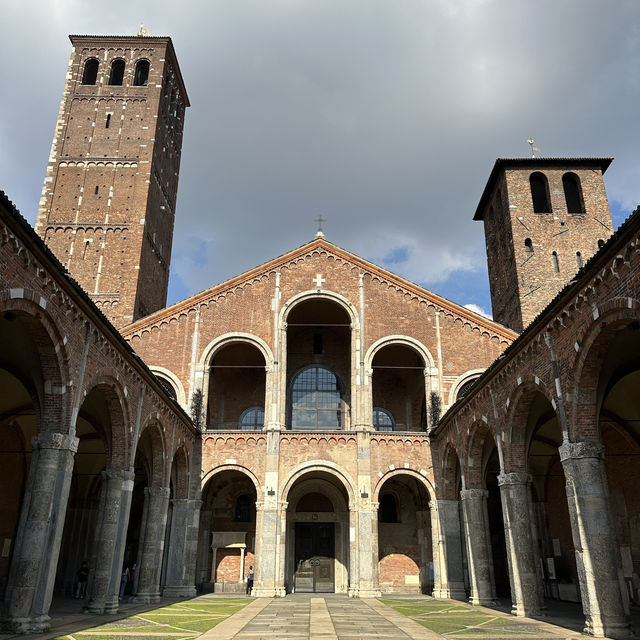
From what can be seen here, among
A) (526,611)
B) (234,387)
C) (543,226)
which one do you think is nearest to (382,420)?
(234,387)

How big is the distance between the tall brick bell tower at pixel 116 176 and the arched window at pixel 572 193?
966 inches

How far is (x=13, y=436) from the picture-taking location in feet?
66.1

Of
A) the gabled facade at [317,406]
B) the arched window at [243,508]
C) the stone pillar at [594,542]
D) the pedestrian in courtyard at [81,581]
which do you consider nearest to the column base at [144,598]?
the pedestrian in courtyard at [81,581]

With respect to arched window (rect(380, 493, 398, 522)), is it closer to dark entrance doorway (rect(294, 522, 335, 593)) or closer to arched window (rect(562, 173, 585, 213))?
dark entrance doorway (rect(294, 522, 335, 593))

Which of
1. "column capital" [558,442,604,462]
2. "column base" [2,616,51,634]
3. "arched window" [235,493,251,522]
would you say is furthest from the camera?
"arched window" [235,493,251,522]

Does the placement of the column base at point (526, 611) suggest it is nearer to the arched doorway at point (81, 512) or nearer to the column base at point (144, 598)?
the column base at point (144, 598)

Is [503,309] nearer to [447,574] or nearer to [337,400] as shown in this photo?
[337,400]

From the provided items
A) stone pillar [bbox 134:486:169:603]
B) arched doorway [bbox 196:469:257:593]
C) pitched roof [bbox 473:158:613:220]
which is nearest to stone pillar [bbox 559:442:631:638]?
stone pillar [bbox 134:486:169:603]

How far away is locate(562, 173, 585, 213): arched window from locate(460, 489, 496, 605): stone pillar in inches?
829

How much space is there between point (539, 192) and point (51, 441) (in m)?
31.6

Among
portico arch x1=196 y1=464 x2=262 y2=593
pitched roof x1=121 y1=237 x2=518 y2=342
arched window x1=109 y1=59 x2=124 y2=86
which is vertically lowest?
portico arch x1=196 y1=464 x2=262 y2=593

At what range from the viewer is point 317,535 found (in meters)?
27.0

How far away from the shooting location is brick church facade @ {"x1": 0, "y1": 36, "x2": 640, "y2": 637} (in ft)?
40.4

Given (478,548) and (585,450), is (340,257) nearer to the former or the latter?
(478,548)
